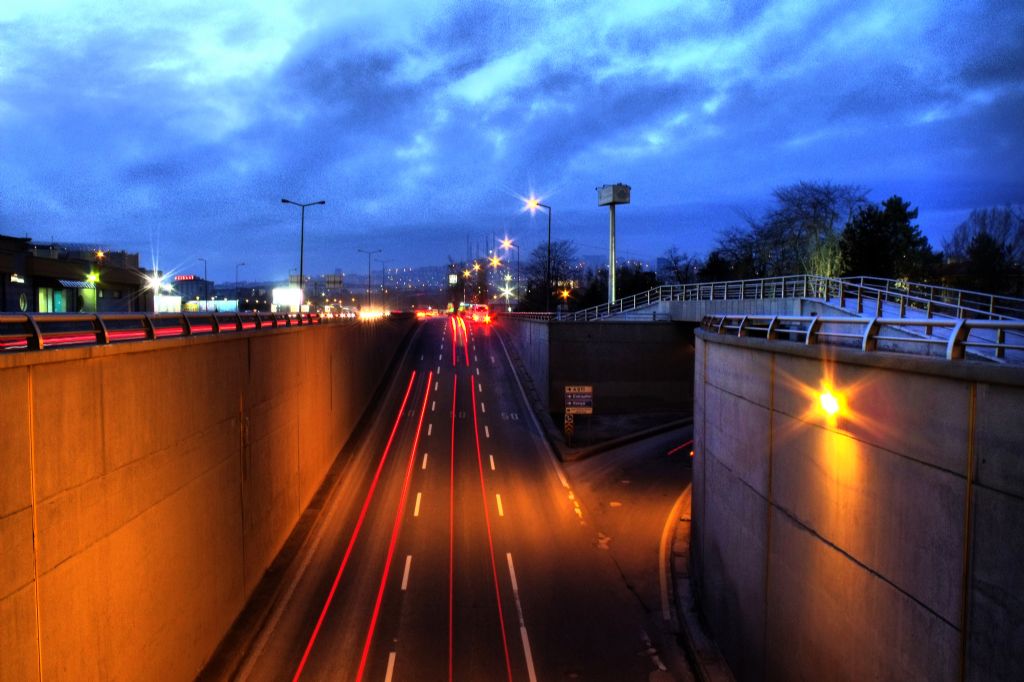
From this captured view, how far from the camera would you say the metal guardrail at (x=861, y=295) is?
16875 mm

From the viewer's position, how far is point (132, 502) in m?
9.49

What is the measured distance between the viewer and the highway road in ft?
46.0

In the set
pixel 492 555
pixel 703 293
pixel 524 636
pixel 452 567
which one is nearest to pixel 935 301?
pixel 524 636

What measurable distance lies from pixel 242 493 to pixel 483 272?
7208 inches

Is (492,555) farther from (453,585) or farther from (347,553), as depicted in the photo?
(347,553)

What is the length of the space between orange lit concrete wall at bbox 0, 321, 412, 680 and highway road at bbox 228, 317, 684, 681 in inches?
73.9

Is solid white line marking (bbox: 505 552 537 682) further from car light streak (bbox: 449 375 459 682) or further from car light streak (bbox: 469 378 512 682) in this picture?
car light streak (bbox: 449 375 459 682)

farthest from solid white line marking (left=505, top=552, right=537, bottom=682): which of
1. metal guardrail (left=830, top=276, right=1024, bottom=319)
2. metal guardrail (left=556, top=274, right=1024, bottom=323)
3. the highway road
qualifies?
metal guardrail (left=830, top=276, right=1024, bottom=319)

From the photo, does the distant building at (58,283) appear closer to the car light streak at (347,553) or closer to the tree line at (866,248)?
the car light streak at (347,553)

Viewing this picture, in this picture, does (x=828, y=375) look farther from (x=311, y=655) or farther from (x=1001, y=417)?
(x=311, y=655)

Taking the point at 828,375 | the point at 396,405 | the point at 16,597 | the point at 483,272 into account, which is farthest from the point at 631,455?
the point at 483,272

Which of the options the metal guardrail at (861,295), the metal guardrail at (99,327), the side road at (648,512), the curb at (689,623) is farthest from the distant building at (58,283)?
the metal guardrail at (861,295)

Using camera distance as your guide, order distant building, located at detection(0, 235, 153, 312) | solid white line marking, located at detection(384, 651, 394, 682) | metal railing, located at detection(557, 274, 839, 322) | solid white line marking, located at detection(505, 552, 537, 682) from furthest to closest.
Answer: metal railing, located at detection(557, 274, 839, 322) < distant building, located at detection(0, 235, 153, 312) < solid white line marking, located at detection(505, 552, 537, 682) < solid white line marking, located at detection(384, 651, 394, 682)

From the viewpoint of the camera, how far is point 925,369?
7.07 meters
